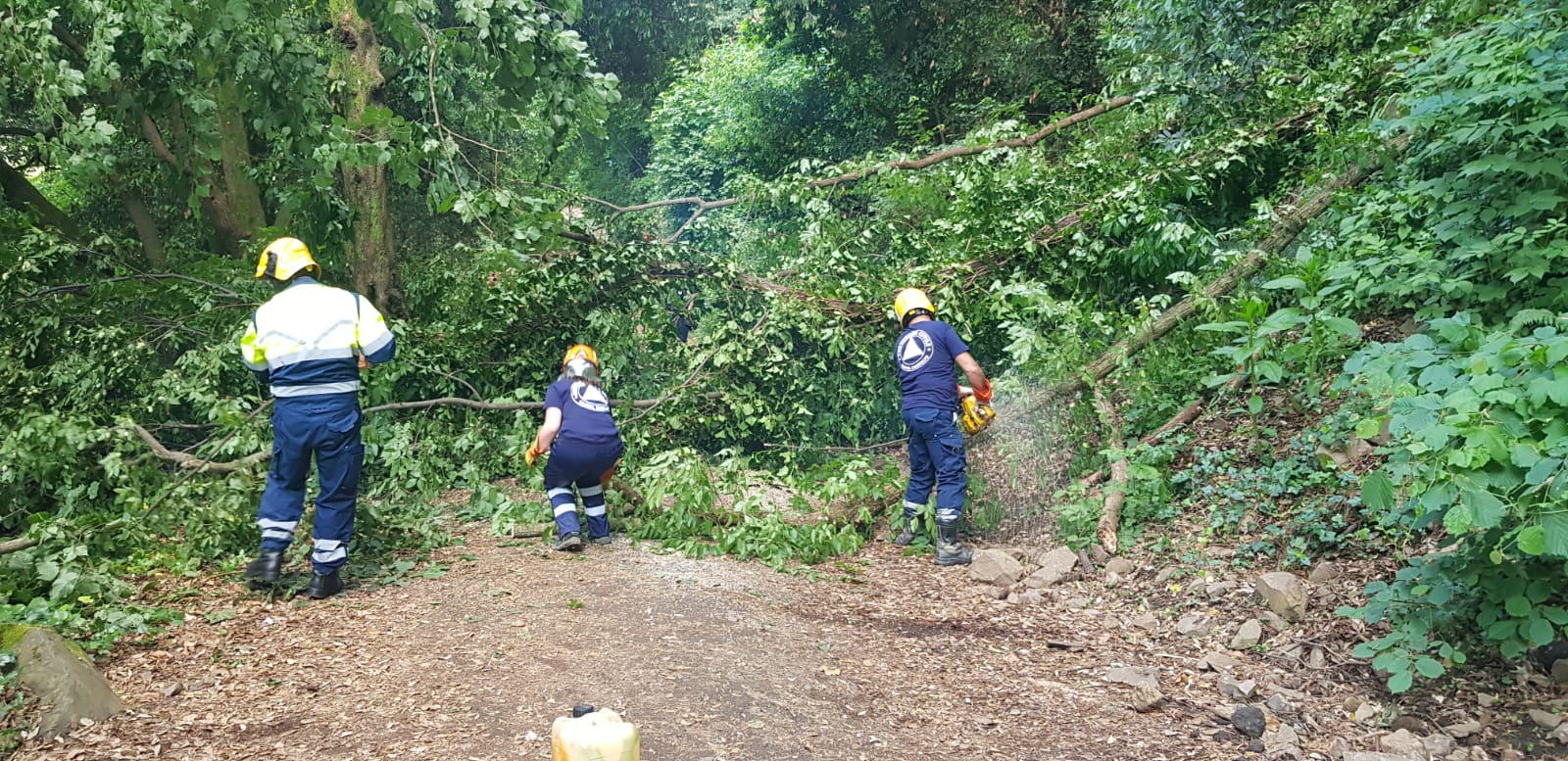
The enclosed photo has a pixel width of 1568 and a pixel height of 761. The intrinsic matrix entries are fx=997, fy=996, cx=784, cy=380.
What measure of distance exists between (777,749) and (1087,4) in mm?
12728

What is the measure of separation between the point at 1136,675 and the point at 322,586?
12.1 feet

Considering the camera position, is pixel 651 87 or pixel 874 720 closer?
pixel 874 720

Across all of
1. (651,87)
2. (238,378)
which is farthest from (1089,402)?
(651,87)

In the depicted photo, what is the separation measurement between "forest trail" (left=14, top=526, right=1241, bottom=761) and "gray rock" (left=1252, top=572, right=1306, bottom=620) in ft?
1.83

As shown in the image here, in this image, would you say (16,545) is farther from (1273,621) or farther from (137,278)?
(1273,621)

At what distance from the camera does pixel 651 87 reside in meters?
23.9

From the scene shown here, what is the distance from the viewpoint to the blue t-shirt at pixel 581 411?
5.83 meters

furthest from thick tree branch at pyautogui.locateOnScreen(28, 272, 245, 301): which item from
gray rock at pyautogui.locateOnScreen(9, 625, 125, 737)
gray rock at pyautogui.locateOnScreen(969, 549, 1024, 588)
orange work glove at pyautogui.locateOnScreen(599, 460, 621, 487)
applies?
gray rock at pyautogui.locateOnScreen(969, 549, 1024, 588)

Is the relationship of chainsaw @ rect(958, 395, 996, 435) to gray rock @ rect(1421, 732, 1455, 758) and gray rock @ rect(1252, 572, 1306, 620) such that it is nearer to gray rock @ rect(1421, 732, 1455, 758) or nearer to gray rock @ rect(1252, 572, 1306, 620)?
gray rock @ rect(1252, 572, 1306, 620)

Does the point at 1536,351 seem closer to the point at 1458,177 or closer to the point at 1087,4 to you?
the point at 1458,177

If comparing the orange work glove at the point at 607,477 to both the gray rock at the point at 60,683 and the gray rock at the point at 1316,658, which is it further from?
the gray rock at the point at 1316,658

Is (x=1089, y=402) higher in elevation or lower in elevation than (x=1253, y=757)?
higher

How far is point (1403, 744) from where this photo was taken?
3105 millimetres

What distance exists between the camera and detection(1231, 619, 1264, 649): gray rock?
13.2ft
